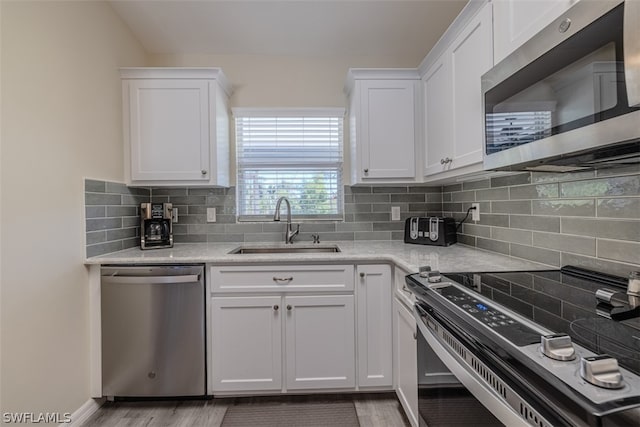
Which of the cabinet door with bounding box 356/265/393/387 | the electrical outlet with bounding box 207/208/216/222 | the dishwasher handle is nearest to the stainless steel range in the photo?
the cabinet door with bounding box 356/265/393/387

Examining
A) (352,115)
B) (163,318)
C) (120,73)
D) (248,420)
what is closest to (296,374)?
(248,420)

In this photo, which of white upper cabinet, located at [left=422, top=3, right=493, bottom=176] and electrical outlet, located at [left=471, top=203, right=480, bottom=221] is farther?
electrical outlet, located at [left=471, top=203, right=480, bottom=221]

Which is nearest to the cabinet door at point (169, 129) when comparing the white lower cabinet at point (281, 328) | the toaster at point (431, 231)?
the white lower cabinet at point (281, 328)

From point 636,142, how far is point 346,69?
2.19 meters

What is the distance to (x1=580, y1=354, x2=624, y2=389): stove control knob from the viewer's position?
0.47 metres

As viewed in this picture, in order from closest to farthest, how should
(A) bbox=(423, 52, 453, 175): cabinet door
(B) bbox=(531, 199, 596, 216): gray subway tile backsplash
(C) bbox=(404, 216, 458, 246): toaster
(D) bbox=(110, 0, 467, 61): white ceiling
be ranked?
(B) bbox=(531, 199, 596, 216): gray subway tile backsplash → (A) bbox=(423, 52, 453, 175): cabinet door → (D) bbox=(110, 0, 467, 61): white ceiling → (C) bbox=(404, 216, 458, 246): toaster

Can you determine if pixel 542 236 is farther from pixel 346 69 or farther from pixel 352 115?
pixel 346 69

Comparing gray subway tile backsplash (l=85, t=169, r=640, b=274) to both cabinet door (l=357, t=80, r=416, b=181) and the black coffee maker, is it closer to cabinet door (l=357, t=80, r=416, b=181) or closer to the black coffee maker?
the black coffee maker

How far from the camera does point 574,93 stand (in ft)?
2.71

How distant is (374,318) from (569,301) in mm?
1095

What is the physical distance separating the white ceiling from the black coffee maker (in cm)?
127

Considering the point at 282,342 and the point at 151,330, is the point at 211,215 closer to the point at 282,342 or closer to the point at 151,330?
the point at 151,330

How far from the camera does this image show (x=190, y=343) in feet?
5.88

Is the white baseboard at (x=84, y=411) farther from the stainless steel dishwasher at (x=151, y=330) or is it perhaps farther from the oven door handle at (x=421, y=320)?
the oven door handle at (x=421, y=320)
